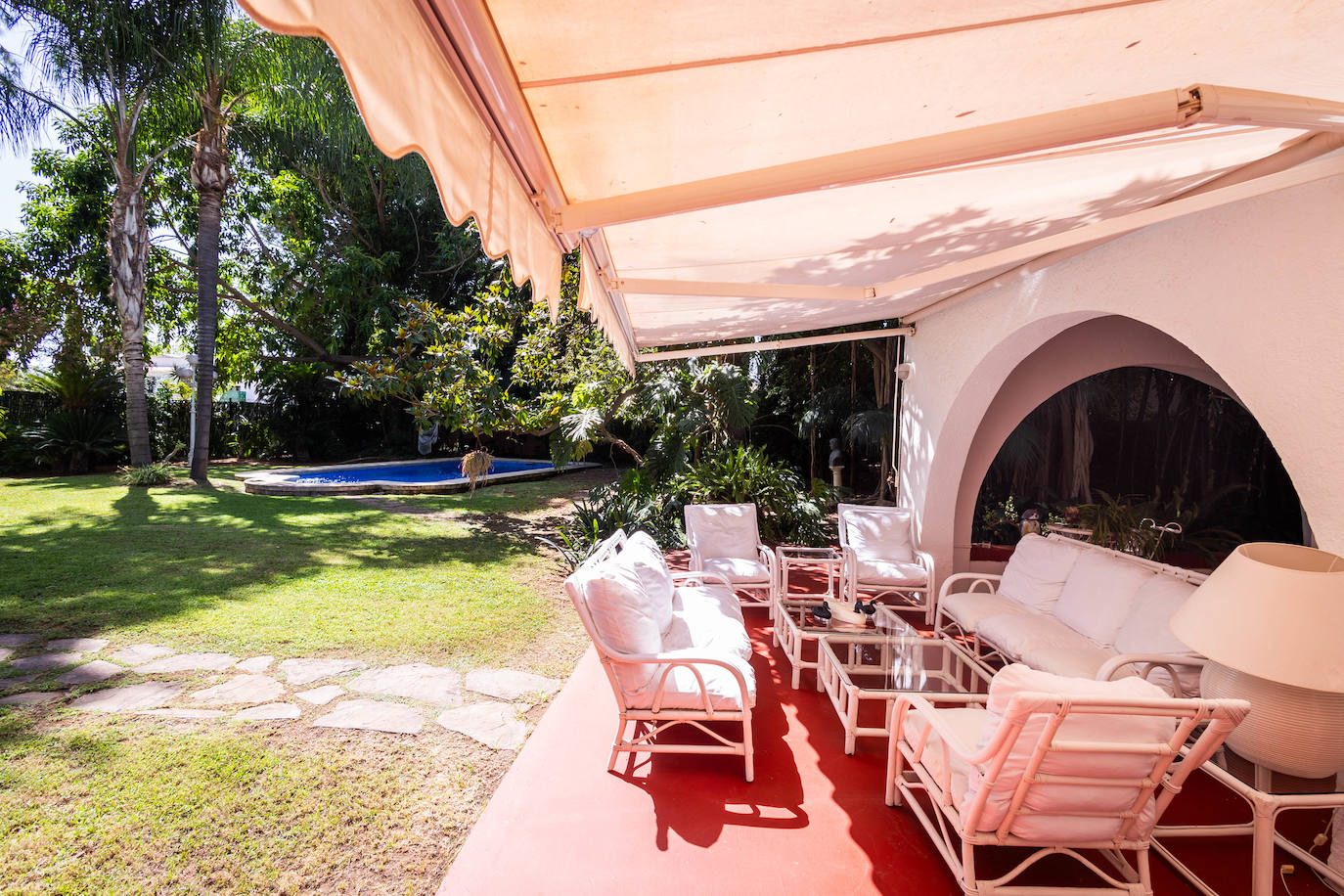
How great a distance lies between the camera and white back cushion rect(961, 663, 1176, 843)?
7.01 feet

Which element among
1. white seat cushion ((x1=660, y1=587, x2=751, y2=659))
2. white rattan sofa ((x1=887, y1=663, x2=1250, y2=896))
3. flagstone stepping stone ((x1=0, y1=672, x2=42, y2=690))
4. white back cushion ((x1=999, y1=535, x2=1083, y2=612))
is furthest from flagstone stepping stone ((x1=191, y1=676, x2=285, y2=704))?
white back cushion ((x1=999, y1=535, x2=1083, y2=612))

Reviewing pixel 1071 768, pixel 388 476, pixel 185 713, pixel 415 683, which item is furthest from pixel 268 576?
pixel 388 476

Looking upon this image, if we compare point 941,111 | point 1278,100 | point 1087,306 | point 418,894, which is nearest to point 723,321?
point 1087,306

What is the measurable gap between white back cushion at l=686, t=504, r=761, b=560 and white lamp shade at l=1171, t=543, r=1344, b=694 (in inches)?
161

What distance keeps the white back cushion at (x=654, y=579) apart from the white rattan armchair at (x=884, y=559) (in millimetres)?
2317

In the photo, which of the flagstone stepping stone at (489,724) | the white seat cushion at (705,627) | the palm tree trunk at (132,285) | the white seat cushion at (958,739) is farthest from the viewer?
the palm tree trunk at (132,285)

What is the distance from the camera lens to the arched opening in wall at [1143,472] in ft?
27.5

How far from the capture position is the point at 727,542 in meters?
6.41

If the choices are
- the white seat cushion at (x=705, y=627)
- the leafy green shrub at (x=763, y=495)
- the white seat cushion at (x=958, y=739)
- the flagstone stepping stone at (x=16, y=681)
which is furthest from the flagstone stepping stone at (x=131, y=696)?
the leafy green shrub at (x=763, y=495)

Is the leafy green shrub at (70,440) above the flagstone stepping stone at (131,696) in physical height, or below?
above

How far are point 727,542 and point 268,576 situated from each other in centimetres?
521

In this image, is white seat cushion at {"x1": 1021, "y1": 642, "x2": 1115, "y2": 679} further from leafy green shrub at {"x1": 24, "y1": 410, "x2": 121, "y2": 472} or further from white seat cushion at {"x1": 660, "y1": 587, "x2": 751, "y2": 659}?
leafy green shrub at {"x1": 24, "y1": 410, "x2": 121, "y2": 472}

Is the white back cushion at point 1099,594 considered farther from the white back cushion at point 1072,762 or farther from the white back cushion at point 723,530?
the white back cushion at point 723,530

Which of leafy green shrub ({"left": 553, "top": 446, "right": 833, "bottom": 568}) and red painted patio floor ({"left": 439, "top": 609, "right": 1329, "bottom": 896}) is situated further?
leafy green shrub ({"left": 553, "top": 446, "right": 833, "bottom": 568})
